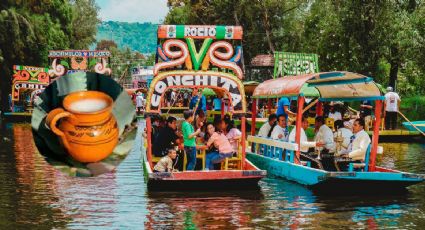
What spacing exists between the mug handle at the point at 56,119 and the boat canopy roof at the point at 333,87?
37.0 ft

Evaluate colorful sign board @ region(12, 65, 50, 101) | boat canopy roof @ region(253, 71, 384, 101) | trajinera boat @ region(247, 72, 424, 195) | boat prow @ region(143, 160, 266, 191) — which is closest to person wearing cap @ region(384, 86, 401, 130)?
boat canopy roof @ region(253, 71, 384, 101)

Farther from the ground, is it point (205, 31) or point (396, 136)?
point (205, 31)

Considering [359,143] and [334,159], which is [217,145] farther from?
[359,143]

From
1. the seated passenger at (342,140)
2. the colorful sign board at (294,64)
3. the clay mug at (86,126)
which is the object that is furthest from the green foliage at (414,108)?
the clay mug at (86,126)

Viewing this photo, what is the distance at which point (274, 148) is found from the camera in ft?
54.2

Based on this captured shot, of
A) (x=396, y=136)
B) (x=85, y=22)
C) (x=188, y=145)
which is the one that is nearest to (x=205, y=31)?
(x=188, y=145)

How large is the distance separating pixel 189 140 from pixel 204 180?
910 millimetres

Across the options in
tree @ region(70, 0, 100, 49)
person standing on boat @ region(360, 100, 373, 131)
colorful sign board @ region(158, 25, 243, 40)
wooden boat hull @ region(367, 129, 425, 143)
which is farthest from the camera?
tree @ region(70, 0, 100, 49)

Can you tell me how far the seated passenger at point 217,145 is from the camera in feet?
45.5

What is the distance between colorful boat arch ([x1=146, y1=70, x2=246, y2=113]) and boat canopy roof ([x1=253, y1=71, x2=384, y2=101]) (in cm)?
147

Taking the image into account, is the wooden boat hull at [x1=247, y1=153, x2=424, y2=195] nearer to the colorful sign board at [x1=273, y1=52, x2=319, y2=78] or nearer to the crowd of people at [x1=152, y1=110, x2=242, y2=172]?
the crowd of people at [x1=152, y1=110, x2=242, y2=172]

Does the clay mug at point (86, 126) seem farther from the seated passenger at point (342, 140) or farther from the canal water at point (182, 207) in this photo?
the seated passenger at point (342, 140)

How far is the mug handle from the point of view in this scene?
2.89 metres

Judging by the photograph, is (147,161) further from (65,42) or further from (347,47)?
(65,42)
